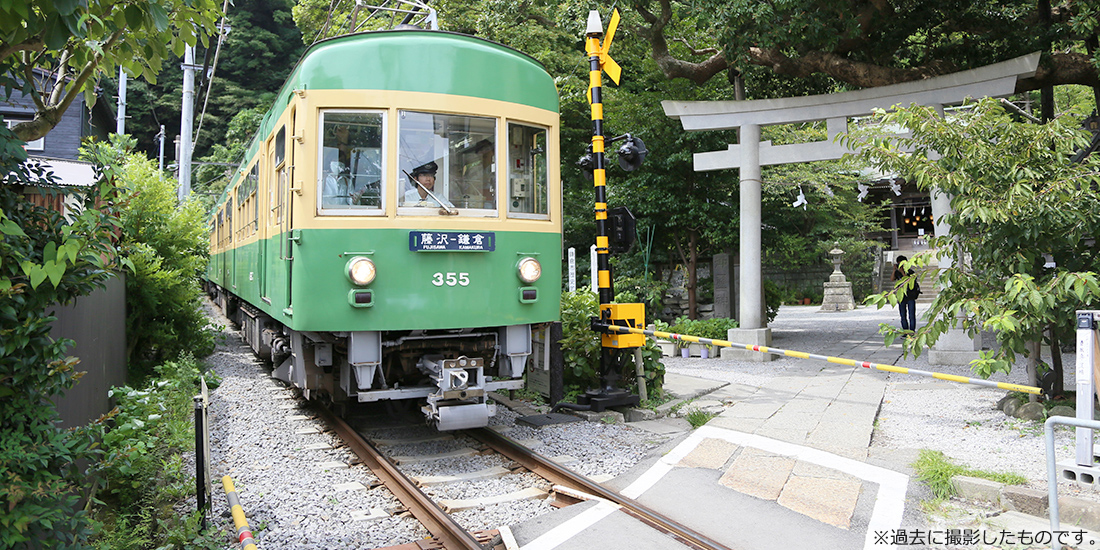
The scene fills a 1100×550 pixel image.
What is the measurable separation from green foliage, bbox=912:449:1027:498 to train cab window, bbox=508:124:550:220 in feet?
11.1

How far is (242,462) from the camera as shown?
5688 mm

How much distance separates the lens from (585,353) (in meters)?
8.07

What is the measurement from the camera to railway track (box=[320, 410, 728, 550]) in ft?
13.3

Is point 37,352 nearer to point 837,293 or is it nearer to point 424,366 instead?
point 424,366

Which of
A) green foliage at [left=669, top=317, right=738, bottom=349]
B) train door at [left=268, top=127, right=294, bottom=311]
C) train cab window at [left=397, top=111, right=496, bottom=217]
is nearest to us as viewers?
train cab window at [left=397, top=111, right=496, bottom=217]

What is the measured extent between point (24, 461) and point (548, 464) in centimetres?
337

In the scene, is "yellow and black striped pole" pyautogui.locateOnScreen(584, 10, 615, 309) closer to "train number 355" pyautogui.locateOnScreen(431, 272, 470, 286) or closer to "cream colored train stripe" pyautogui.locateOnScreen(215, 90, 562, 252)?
"cream colored train stripe" pyautogui.locateOnScreen(215, 90, 562, 252)

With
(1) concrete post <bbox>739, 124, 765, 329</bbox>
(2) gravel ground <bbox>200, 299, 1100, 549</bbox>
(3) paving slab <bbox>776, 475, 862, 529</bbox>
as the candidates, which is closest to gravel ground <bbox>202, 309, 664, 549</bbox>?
(2) gravel ground <bbox>200, 299, 1100, 549</bbox>

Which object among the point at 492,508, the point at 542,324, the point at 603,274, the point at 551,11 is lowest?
the point at 492,508

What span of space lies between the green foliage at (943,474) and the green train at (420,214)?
2986 millimetres

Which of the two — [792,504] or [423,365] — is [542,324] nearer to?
[423,365]

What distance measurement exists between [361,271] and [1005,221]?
4815 millimetres

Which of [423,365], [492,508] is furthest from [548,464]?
[423,365]

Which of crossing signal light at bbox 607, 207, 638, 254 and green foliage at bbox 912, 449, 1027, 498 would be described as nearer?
green foliage at bbox 912, 449, 1027, 498
